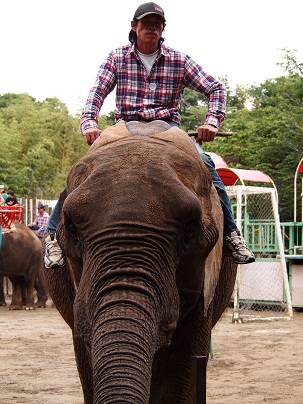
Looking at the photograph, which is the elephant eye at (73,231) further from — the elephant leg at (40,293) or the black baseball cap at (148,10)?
the elephant leg at (40,293)

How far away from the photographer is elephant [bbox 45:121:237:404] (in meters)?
4.16

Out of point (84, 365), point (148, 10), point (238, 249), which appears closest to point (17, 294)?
point (148, 10)

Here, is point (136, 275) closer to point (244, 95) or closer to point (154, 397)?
point (154, 397)

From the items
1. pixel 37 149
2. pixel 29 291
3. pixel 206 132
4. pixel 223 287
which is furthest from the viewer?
pixel 37 149

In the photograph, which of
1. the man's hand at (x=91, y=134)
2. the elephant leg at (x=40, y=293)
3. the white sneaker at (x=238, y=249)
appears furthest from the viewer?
the elephant leg at (x=40, y=293)

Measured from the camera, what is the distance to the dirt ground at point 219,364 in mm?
9359

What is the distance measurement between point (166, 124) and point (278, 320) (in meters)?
12.6

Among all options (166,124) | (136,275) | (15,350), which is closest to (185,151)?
(166,124)

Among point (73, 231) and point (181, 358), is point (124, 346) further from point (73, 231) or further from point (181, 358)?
point (181, 358)

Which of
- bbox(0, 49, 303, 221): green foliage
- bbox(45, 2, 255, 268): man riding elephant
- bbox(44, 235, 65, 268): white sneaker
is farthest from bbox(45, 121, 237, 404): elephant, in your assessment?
bbox(0, 49, 303, 221): green foliage

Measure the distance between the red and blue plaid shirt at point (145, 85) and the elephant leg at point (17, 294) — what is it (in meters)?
16.3

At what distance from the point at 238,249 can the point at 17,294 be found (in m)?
17.6

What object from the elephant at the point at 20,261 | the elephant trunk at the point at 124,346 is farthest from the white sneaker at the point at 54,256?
the elephant at the point at 20,261

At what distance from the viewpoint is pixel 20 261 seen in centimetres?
2280
